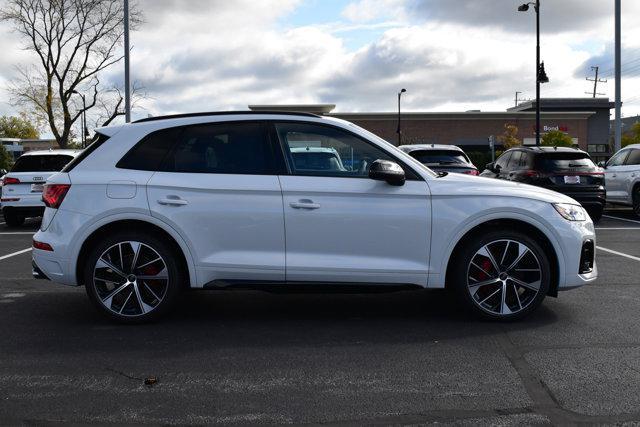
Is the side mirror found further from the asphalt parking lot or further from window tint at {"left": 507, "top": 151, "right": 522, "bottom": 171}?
window tint at {"left": 507, "top": 151, "right": 522, "bottom": 171}

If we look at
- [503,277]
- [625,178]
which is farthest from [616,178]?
[503,277]

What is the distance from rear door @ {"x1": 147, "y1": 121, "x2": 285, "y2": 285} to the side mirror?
78 cm

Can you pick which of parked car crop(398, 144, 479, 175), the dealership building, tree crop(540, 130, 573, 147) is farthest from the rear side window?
the dealership building

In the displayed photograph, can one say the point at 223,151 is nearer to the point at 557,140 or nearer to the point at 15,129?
the point at 557,140

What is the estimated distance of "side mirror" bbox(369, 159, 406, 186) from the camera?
5742 mm

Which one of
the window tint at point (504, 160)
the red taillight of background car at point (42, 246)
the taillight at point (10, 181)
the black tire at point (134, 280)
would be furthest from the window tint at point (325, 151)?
the window tint at point (504, 160)

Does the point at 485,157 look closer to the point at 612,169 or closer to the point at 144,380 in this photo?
the point at 612,169

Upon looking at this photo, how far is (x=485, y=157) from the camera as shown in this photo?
181ft

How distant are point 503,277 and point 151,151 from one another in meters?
3.12

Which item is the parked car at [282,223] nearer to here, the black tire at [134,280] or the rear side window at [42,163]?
the black tire at [134,280]

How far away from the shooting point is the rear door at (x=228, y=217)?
5.86m

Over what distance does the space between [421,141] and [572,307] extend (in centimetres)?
5643

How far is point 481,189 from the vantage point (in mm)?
6008

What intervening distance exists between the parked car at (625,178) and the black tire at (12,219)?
44.3 ft
